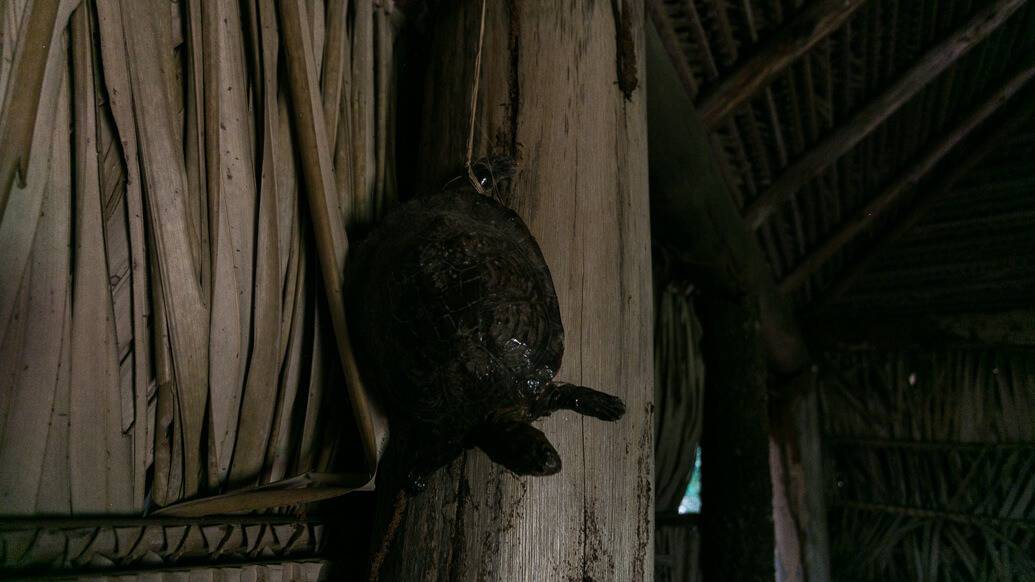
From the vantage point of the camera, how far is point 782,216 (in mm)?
2586

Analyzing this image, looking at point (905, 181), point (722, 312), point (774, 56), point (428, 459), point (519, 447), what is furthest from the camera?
point (905, 181)

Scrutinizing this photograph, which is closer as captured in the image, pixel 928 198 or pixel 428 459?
pixel 428 459

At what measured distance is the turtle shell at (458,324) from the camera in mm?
618

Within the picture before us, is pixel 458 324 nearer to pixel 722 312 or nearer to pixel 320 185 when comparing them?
pixel 320 185

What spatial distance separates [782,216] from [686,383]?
0.81m

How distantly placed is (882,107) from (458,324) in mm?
2131

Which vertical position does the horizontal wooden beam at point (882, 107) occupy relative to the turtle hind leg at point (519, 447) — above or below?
above

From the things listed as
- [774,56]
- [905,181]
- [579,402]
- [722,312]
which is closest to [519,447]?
[579,402]

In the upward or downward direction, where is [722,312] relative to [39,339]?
upward

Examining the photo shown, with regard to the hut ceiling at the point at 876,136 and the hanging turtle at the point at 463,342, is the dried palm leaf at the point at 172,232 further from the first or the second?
the hut ceiling at the point at 876,136

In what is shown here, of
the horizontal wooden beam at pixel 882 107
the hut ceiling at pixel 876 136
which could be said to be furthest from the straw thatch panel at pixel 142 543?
the horizontal wooden beam at pixel 882 107

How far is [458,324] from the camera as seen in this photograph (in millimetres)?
622

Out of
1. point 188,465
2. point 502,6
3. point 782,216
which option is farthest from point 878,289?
point 188,465

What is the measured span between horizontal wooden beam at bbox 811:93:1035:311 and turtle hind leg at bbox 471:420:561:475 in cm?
286
